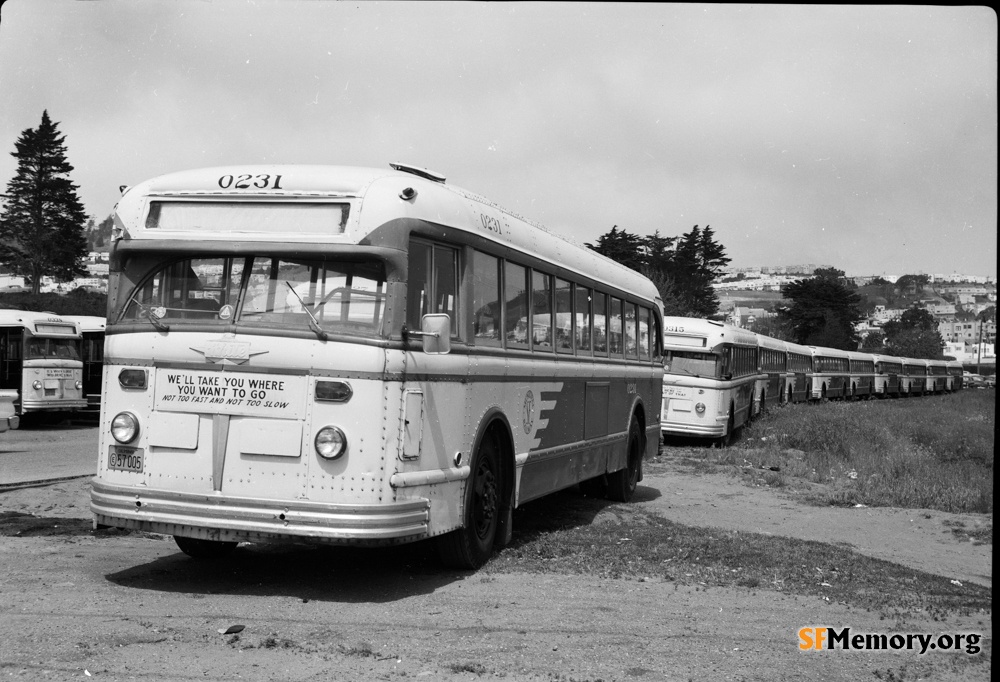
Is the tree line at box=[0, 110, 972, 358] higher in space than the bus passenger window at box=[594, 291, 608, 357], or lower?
higher

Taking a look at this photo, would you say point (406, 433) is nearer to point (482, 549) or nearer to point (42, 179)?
point (482, 549)

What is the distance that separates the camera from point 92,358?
28.2 meters

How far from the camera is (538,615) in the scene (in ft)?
22.8

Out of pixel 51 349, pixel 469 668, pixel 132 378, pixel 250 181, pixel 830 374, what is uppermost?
pixel 250 181

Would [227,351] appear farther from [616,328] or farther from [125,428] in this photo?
[616,328]

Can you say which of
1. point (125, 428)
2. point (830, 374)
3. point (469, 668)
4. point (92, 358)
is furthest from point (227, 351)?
point (830, 374)

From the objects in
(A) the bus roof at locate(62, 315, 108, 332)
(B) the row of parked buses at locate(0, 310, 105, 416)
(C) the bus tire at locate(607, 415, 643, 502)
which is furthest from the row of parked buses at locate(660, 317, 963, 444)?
(A) the bus roof at locate(62, 315, 108, 332)

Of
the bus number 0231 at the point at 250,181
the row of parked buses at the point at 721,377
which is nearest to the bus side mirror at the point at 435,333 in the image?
the bus number 0231 at the point at 250,181

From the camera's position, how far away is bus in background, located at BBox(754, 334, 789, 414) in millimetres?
32875

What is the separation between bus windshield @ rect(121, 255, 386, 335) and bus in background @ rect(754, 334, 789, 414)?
25.6 meters

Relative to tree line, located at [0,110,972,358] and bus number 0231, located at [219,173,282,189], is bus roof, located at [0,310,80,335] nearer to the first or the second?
bus number 0231, located at [219,173,282,189]

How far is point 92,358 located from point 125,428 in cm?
2236

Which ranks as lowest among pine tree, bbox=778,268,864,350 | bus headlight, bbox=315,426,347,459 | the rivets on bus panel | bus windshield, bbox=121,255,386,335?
bus headlight, bbox=315,426,347,459

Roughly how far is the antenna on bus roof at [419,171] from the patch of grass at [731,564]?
3100 mm
